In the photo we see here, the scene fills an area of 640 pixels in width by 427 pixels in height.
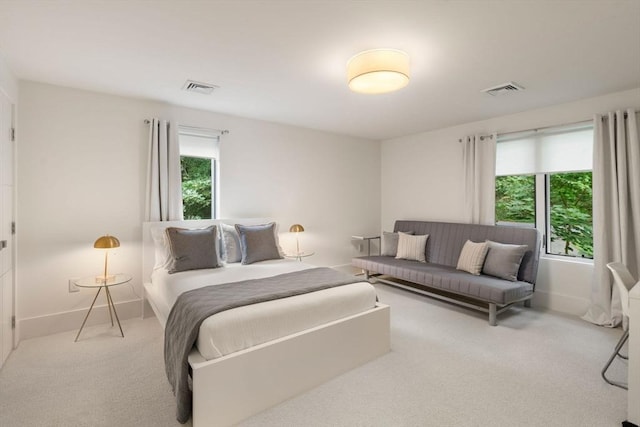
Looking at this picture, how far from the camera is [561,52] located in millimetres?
2465

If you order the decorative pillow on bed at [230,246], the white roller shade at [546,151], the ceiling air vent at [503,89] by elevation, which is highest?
the ceiling air vent at [503,89]

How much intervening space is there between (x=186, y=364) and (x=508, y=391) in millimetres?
2145

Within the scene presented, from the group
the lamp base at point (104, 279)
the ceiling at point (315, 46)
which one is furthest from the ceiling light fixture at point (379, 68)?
the lamp base at point (104, 279)

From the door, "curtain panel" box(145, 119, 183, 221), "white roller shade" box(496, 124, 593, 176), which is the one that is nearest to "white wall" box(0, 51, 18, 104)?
the door

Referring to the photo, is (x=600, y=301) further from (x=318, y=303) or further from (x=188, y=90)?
(x=188, y=90)

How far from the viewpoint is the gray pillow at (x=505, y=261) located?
362cm

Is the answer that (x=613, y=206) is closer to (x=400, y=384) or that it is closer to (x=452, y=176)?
(x=452, y=176)

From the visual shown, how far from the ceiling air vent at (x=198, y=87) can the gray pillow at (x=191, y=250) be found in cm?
146

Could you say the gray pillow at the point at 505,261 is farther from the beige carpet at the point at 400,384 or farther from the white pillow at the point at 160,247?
the white pillow at the point at 160,247

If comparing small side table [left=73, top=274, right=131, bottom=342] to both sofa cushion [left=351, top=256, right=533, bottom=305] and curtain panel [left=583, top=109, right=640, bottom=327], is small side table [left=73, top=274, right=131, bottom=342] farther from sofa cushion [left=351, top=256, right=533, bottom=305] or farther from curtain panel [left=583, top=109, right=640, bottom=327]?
curtain panel [left=583, top=109, right=640, bottom=327]

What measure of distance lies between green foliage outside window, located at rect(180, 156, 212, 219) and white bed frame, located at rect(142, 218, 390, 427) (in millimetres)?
2738

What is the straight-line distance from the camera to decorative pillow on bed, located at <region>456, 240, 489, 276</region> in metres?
3.85

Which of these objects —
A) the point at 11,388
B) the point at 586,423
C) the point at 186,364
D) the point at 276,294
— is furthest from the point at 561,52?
the point at 11,388

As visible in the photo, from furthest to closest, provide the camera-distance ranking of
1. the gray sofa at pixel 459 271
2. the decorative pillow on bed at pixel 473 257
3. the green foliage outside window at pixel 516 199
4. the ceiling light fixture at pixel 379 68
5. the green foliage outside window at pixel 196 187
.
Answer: the green foliage outside window at pixel 196 187, the green foliage outside window at pixel 516 199, the decorative pillow on bed at pixel 473 257, the gray sofa at pixel 459 271, the ceiling light fixture at pixel 379 68
